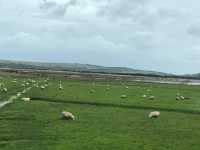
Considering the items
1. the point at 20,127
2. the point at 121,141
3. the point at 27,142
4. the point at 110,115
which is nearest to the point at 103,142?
the point at 121,141

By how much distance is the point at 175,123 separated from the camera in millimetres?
30906

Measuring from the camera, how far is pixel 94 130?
2664cm

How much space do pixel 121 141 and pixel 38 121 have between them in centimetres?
796

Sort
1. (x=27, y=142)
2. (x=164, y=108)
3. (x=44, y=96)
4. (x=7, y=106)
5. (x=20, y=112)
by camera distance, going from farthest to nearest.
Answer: (x=44, y=96), (x=164, y=108), (x=7, y=106), (x=20, y=112), (x=27, y=142)

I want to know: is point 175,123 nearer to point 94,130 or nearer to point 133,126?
point 133,126

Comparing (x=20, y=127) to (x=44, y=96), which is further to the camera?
(x=44, y=96)

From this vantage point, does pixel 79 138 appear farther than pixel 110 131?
No

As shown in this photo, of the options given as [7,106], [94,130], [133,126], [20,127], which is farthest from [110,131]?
[7,106]

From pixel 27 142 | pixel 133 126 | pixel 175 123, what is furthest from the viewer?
pixel 175 123

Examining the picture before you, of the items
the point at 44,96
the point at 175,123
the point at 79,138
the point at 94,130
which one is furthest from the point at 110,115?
the point at 44,96

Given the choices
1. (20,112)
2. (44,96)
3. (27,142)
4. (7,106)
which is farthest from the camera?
(44,96)

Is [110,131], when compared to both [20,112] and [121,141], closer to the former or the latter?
[121,141]

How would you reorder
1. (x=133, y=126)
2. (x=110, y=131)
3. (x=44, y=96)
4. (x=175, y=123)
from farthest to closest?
(x=44, y=96) < (x=175, y=123) < (x=133, y=126) < (x=110, y=131)

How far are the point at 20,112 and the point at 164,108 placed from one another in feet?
43.6
